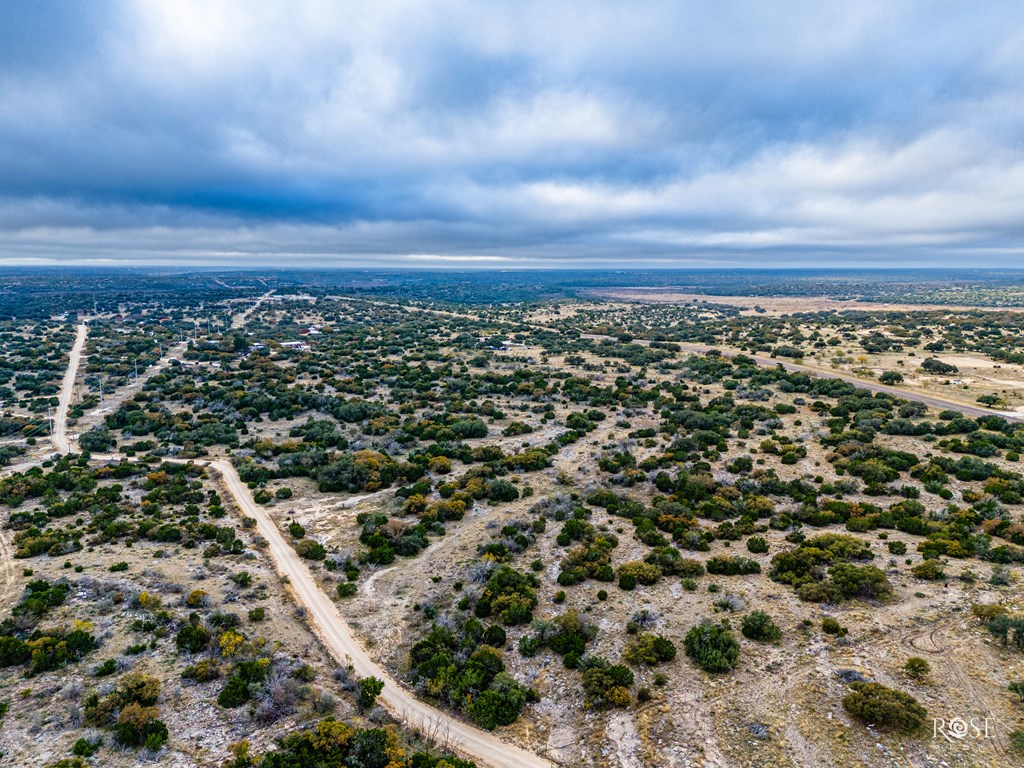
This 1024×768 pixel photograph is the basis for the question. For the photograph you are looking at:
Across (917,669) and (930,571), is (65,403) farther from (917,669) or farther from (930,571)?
(930,571)

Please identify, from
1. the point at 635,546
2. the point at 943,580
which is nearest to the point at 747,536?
the point at 635,546

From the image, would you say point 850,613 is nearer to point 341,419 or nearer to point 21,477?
point 341,419

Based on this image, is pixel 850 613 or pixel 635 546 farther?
pixel 635 546

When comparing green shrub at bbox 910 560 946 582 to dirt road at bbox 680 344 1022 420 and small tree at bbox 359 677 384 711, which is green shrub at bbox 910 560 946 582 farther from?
dirt road at bbox 680 344 1022 420

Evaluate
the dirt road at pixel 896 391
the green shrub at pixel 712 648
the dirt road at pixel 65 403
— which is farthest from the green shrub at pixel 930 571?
the dirt road at pixel 65 403

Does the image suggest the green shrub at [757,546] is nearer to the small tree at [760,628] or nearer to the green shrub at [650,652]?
the small tree at [760,628]

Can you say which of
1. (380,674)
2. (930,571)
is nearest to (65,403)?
(380,674)

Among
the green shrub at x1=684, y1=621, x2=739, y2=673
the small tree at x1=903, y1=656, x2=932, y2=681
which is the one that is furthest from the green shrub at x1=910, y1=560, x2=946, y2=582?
the green shrub at x1=684, y1=621, x2=739, y2=673
